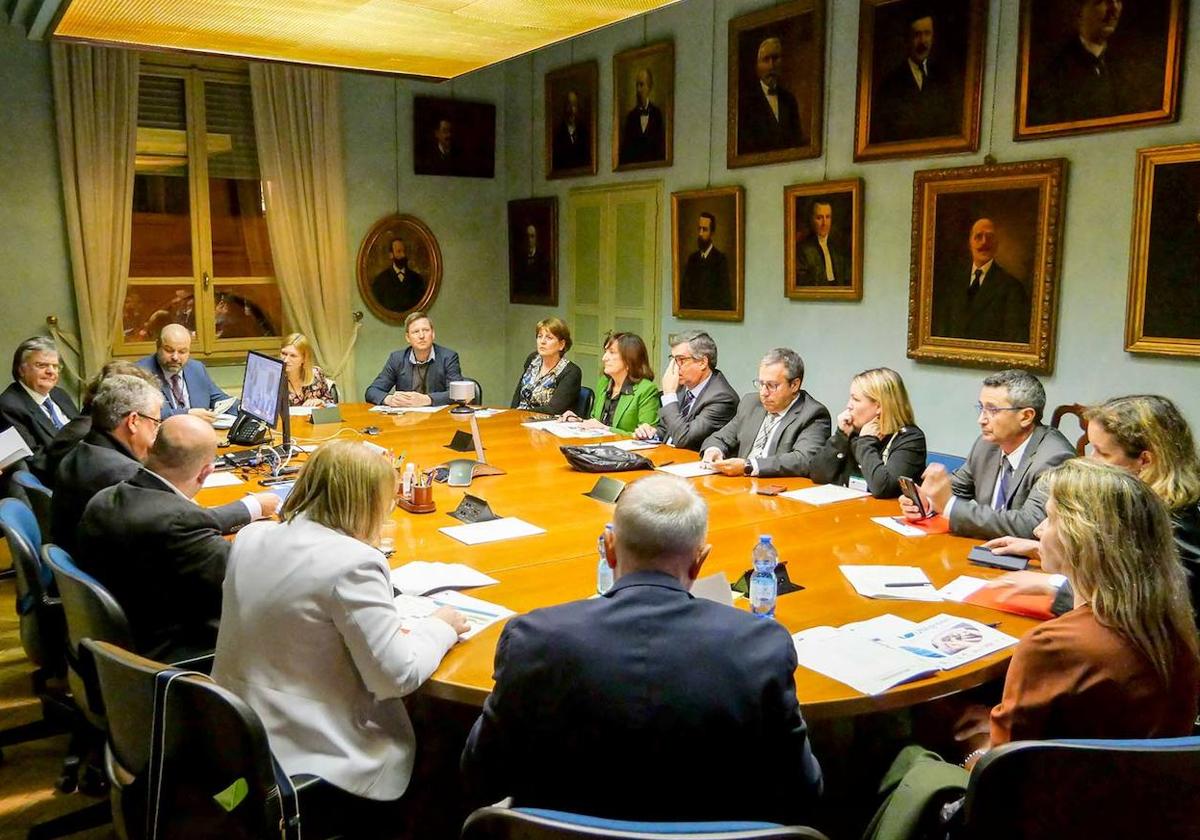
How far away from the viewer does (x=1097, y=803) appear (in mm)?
1612

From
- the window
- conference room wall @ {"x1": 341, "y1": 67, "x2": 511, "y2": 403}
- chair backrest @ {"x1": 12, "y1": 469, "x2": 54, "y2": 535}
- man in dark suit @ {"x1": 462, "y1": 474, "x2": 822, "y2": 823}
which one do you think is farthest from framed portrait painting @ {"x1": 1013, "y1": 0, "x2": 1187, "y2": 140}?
the window

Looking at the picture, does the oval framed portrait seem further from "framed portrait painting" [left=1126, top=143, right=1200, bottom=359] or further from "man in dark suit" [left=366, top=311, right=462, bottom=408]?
"framed portrait painting" [left=1126, top=143, right=1200, bottom=359]

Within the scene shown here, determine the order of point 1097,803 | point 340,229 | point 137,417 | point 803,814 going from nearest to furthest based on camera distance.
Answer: point 1097,803 < point 803,814 < point 137,417 < point 340,229

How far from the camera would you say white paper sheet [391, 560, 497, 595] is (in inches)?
107

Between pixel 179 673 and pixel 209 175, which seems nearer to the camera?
pixel 179 673

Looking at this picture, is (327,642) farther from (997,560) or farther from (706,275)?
(706,275)

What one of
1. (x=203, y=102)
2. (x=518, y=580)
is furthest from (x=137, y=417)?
(x=203, y=102)

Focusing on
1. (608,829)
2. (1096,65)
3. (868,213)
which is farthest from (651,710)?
(868,213)

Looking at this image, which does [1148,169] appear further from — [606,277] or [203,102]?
[203,102]

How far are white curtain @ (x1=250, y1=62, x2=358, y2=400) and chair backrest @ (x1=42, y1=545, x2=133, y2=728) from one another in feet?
17.7

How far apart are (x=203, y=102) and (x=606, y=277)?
11.1 feet

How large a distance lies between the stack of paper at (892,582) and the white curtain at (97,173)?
6.05 meters

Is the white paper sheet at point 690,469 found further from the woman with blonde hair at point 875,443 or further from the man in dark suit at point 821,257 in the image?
the man in dark suit at point 821,257

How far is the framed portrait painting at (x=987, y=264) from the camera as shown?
16.1ft
